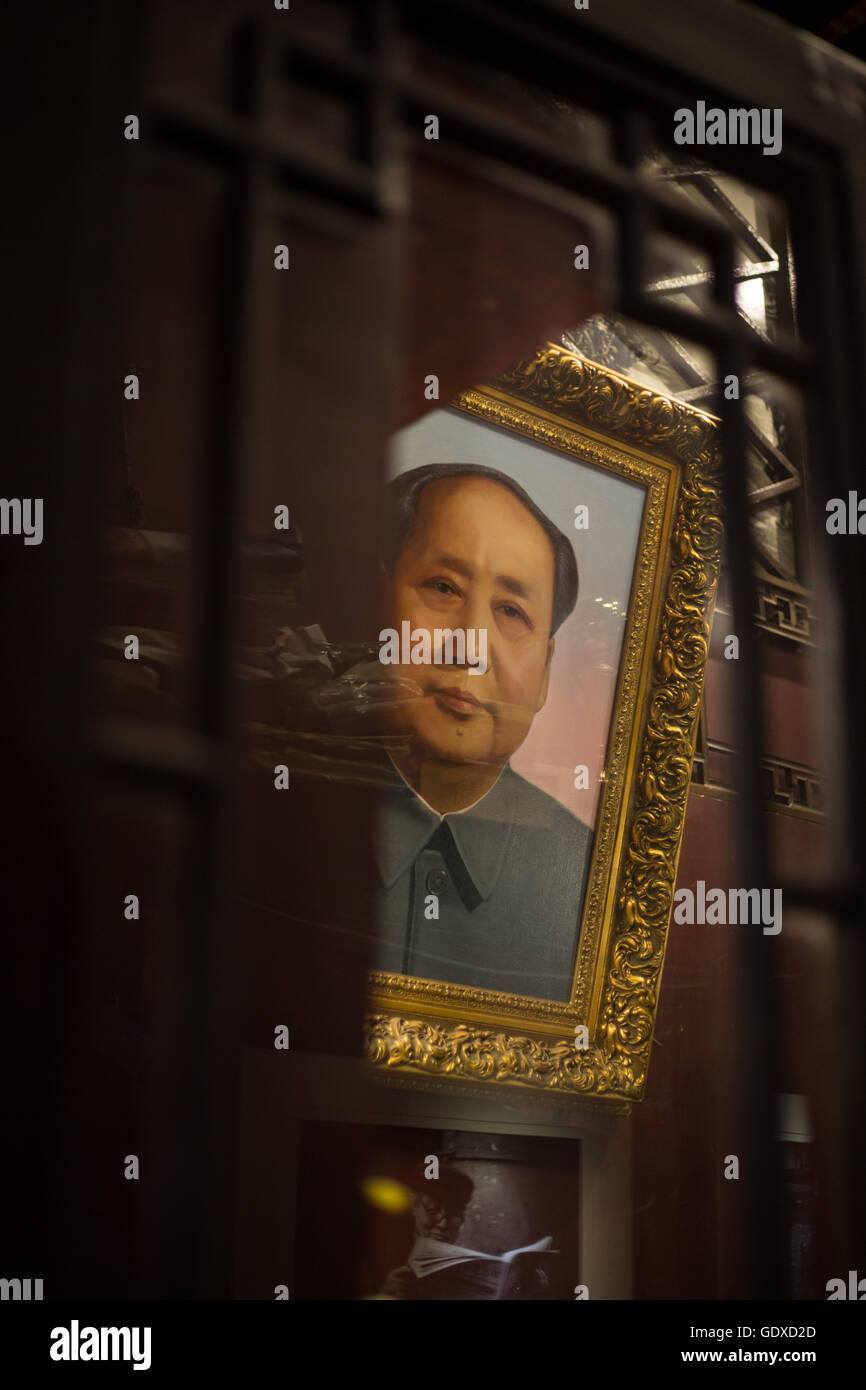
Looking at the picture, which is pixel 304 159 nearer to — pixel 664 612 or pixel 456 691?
pixel 456 691

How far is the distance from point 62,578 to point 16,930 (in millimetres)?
131

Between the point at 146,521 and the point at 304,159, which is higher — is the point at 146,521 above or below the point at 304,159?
above

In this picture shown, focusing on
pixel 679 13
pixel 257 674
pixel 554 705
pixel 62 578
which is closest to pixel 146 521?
pixel 257 674

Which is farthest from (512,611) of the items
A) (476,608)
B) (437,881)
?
(437,881)

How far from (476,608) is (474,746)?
0.26 m

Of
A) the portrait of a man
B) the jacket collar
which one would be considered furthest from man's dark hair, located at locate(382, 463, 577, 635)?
the jacket collar

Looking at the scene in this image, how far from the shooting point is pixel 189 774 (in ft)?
1.51

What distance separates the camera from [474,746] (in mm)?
2221

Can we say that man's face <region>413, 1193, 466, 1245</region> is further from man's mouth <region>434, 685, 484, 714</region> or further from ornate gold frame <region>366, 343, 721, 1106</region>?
man's mouth <region>434, 685, 484, 714</region>

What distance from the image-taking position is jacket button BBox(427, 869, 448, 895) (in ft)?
7.06

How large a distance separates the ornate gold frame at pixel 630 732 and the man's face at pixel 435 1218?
0.72 ft

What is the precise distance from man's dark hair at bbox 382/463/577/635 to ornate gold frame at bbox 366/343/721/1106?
110 millimetres

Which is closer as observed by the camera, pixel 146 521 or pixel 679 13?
pixel 679 13

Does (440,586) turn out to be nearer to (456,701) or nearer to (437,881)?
(456,701)
